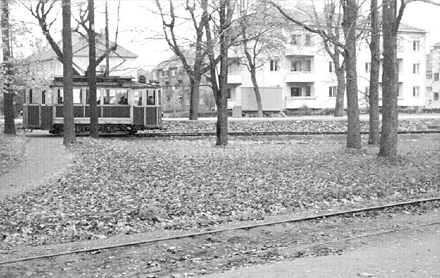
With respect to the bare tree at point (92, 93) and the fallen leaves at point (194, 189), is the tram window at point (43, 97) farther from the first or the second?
the fallen leaves at point (194, 189)

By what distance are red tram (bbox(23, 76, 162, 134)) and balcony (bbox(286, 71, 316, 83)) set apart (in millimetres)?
35843

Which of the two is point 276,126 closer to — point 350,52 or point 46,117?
point 46,117

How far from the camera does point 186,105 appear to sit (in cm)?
7744

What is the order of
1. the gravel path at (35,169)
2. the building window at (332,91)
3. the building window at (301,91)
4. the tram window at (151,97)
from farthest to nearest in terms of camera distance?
1. the building window at (301,91)
2. the building window at (332,91)
3. the tram window at (151,97)
4. the gravel path at (35,169)

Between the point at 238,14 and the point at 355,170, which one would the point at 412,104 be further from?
the point at 355,170

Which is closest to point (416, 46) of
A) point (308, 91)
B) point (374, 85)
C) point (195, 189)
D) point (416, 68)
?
point (416, 68)

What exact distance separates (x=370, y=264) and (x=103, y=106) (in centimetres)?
2871

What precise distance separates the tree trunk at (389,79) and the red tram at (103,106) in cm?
1827

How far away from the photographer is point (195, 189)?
14898 millimetres

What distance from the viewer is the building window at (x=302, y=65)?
71500mm

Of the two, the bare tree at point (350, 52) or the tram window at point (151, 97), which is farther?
the tram window at point (151, 97)

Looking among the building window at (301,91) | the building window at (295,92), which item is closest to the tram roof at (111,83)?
the building window at (295,92)

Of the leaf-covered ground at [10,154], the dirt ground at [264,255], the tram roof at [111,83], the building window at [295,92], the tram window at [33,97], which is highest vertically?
the building window at [295,92]

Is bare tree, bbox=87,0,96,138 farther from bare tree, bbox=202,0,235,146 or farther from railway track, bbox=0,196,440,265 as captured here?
railway track, bbox=0,196,440,265
